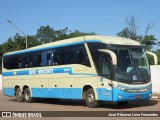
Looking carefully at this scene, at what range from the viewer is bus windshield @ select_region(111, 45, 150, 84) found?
17438 mm

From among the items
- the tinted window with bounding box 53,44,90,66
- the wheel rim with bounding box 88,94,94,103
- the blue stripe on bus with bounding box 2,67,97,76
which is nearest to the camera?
the wheel rim with bounding box 88,94,94,103

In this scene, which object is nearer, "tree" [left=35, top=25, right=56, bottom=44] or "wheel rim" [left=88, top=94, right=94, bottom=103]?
"wheel rim" [left=88, top=94, right=94, bottom=103]

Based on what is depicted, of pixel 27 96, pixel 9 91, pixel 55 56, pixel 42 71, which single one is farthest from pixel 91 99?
pixel 9 91

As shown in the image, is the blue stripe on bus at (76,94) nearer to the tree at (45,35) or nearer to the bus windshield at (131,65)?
the bus windshield at (131,65)

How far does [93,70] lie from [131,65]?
74.8 inches

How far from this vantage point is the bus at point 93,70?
17.5 meters

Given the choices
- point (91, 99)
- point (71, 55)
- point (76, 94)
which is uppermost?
point (71, 55)

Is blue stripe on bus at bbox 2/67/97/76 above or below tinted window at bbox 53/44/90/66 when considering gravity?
below

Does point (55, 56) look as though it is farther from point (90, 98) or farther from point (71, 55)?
point (90, 98)

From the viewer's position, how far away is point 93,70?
727 inches

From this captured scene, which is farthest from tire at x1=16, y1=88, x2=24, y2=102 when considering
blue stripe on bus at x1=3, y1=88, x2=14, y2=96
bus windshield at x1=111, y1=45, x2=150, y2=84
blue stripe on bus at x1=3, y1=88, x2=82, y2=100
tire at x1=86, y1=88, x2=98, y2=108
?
bus windshield at x1=111, y1=45, x2=150, y2=84

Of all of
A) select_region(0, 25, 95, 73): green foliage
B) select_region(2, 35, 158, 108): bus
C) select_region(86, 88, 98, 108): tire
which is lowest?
select_region(86, 88, 98, 108): tire

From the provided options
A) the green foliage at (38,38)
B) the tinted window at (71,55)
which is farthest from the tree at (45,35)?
the tinted window at (71,55)

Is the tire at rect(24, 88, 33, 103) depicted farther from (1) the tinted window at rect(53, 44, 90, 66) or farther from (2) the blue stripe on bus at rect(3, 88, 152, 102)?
(1) the tinted window at rect(53, 44, 90, 66)
